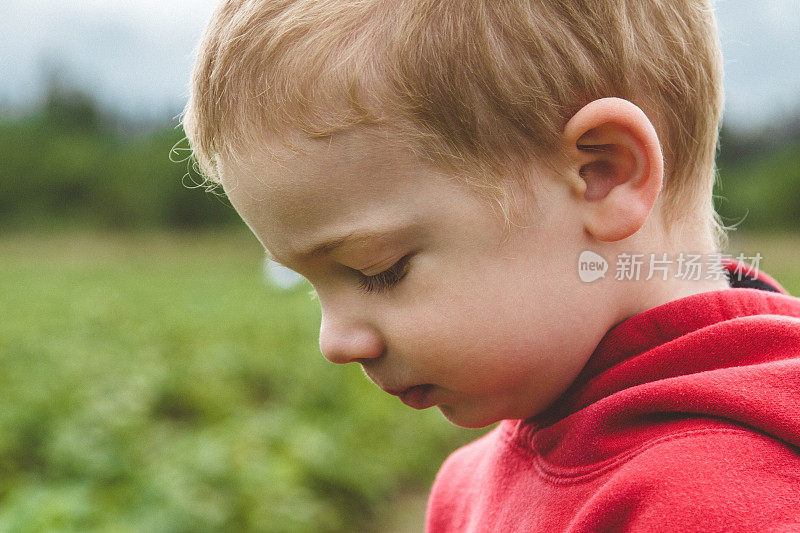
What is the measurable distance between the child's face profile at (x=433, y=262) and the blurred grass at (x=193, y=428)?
1.94m

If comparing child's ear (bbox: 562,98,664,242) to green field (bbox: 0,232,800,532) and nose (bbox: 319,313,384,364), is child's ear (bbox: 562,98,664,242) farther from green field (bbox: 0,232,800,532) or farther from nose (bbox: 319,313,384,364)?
green field (bbox: 0,232,800,532)

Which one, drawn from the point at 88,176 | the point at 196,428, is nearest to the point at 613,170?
the point at 196,428

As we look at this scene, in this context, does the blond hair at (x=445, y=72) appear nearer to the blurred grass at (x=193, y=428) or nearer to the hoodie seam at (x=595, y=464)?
the hoodie seam at (x=595, y=464)

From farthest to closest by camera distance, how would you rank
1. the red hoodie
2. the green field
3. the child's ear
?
1. the green field
2. the child's ear
3. the red hoodie

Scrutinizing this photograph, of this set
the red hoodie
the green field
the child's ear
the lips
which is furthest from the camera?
the green field

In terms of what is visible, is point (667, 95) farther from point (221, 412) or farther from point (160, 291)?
point (160, 291)

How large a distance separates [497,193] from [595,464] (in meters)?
0.39

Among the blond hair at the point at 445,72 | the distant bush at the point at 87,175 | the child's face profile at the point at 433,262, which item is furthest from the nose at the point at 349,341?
the distant bush at the point at 87,175

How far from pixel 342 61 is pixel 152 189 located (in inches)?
1254

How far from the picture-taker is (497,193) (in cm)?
112

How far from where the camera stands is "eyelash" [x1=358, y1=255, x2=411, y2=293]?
1.17 meters

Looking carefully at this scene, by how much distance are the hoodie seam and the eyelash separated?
0.35 metres

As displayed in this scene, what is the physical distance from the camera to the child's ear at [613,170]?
1.11 metres

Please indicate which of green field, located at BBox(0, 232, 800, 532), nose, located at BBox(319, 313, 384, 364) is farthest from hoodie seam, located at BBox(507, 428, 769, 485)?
green field, located at BBox(0, 232, 800, 532)
